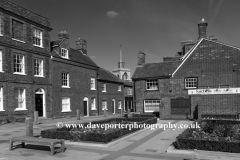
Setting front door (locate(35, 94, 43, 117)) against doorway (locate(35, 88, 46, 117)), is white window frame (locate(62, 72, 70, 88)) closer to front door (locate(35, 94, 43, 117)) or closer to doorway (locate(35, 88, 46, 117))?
doorway (locate(35, 88, 46, 117))

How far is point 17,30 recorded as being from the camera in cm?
2206

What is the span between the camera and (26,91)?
2262 centimetres

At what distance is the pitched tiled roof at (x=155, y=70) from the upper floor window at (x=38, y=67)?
465 inches

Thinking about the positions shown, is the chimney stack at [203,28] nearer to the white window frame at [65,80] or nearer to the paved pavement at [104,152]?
the white window frame at [65,80]

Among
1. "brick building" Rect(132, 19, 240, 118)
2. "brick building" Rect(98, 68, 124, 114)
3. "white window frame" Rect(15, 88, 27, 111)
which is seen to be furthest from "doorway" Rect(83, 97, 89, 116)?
"white window frame" Rect(15, 88, 27, 111)

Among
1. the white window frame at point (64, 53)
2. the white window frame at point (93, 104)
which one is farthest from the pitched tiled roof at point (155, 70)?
the white window frame at point (64, 53)

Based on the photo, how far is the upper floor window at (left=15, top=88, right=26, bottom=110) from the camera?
863 inches

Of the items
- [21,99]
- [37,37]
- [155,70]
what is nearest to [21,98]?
[21,99]

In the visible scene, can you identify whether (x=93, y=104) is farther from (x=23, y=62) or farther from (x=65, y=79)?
(x=23, y=62)

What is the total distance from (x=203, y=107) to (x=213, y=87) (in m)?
3.52

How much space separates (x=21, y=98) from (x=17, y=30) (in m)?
6.81

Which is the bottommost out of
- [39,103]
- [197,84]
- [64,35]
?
[39,103]

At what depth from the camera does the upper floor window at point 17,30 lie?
2172cm

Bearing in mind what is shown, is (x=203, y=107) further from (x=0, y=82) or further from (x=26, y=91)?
(x=0, y=82)
